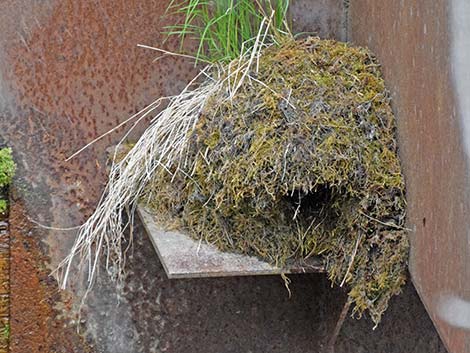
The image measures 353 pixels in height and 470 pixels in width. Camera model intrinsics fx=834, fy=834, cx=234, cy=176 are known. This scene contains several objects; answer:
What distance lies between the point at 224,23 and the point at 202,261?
559 millimetres

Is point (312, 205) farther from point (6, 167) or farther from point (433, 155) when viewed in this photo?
point (6, 167)

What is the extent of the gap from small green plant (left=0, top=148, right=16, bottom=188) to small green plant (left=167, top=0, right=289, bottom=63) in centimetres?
48

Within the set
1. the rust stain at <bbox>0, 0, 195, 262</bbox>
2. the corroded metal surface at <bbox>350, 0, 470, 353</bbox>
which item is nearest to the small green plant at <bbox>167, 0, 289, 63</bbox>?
the rust stain at <bbox>0, 0, 195, 262</bbox>

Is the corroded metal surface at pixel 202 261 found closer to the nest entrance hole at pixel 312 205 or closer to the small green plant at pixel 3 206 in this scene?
the nest entrance hole at pixel 312 205

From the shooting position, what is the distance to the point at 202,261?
1.68 m

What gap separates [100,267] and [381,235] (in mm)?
738

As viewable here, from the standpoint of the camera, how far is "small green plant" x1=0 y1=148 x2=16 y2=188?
1944 millimetres

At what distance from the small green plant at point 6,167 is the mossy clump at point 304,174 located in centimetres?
37

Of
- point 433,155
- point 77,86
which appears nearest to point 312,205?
point 433,155

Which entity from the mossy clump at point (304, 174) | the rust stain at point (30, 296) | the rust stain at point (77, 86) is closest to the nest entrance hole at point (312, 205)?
the mossy clump at point (304, 174)

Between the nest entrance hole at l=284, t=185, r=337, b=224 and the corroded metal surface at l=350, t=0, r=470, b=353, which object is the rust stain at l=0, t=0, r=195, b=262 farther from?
the corroded metal surface at l=350, t=0, r=470, b=353

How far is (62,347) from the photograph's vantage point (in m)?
2.04

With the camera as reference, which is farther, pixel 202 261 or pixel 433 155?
pixel 202 261

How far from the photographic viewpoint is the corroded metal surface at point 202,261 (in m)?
1.65
